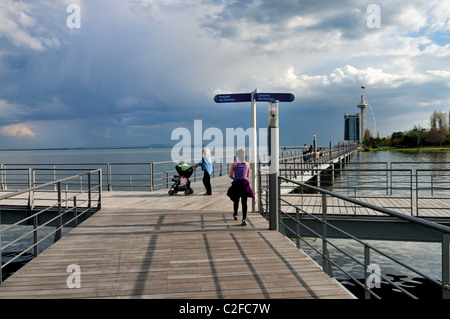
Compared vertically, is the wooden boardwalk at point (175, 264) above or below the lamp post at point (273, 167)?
below

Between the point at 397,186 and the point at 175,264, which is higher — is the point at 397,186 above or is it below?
below

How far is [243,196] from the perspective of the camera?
7172 millimetres

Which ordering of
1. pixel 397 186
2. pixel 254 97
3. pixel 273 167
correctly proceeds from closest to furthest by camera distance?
pixel 273 167
pixel 254 97
pixel 397 186

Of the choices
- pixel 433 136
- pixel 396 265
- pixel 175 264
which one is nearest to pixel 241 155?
pixel 175 264

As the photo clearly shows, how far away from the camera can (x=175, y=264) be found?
482 centimetres

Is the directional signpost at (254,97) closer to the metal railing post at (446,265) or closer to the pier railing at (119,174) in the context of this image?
the pier railing at (119,174)

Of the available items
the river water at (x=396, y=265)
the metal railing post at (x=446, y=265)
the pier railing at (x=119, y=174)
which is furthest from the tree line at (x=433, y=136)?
the metal railing post at (x=446, y=265)

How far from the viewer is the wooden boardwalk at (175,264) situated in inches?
154

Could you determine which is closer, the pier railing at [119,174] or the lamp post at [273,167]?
the lamp post at [273,167]

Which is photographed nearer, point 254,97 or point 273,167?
point 273,167

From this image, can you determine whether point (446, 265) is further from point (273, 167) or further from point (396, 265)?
point (396, 265)

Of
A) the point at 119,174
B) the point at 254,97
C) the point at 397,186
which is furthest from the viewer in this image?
the point at 397,186

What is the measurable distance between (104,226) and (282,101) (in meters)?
4.57

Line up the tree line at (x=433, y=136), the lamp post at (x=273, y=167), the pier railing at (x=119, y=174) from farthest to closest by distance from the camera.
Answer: the tree line at (x=433, y=136) → the pier railing at (x=119, y=174) → the lamp post at (x=273, y=167)
